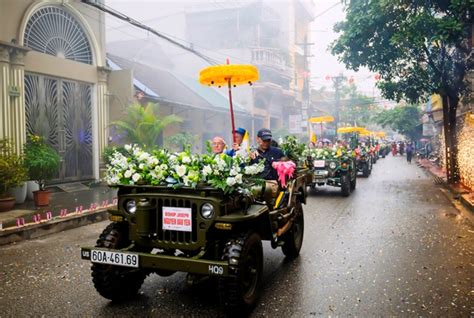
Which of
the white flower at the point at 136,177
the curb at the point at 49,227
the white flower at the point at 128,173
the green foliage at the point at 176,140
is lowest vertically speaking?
the curb at the point at 49,227

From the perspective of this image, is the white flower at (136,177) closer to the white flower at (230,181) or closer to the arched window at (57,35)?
the white flower at (230,181)

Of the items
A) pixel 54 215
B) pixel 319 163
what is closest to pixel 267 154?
pixel 54 215

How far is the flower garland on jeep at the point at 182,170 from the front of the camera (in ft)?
13.6

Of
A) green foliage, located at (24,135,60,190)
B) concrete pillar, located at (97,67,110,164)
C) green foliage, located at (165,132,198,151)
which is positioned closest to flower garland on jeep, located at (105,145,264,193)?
green foliage, located at (24,135,60,190)

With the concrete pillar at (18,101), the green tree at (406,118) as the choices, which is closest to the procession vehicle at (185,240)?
the concrete pillar at (18,101)

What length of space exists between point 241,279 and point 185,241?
2.26 ft

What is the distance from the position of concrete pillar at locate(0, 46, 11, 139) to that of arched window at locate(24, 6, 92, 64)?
4.08ft

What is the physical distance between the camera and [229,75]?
7.38 metres

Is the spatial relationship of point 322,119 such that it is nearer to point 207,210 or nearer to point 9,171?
point 9,171

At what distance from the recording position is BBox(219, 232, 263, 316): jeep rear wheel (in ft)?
12.7

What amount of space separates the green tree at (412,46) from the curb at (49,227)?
9.92 m

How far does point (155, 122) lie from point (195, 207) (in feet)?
36.5

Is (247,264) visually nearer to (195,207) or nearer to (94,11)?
(195,207)

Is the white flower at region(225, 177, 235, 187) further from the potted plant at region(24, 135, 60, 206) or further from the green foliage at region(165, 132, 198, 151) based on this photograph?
the green foliage at region(165, 132, 198, 151)
